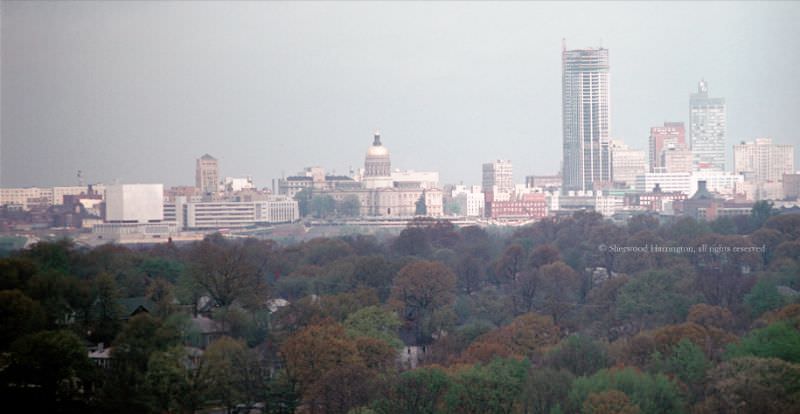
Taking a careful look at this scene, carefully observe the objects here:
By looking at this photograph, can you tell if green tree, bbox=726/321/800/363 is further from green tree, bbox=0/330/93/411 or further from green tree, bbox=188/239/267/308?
green tree, bbox=188/239/267/308

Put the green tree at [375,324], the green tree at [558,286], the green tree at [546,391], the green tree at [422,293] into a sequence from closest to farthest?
the green tree at [546,391] → the green tree at [375,324] → the green tree at [422,293] → the green tree at [558,286]

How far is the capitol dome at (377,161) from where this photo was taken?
4865 inches

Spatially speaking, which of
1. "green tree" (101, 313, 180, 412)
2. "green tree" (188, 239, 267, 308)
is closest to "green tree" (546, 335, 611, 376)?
"green tree" (101, 313, 180, 412)

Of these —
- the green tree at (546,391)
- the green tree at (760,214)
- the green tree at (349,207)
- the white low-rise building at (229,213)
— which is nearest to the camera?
the green tree at (546,391)

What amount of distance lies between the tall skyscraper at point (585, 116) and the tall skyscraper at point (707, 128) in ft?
34.6

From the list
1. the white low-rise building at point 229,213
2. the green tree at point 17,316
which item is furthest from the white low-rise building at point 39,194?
the green tree at point 17,316

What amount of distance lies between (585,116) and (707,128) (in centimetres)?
1611

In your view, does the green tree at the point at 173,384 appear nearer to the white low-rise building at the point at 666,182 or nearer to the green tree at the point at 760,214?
the green tree at the point at 760,214

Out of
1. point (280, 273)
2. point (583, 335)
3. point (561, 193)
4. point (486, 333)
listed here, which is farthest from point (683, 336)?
point (561, 193)

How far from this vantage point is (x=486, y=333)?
31.0 meters

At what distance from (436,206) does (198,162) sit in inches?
667

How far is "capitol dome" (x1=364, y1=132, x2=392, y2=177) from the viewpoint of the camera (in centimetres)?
12356

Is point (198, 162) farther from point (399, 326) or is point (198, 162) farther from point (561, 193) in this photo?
point (399, 326)

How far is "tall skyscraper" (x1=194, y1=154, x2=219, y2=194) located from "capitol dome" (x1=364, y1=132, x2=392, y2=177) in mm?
16946
